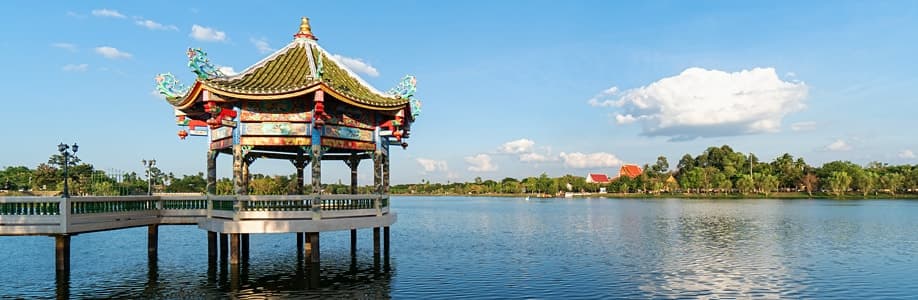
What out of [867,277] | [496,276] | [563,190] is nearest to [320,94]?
[496,276]

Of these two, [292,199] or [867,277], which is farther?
[867,277]

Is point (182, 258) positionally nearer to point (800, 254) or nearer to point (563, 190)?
point (800, 254)

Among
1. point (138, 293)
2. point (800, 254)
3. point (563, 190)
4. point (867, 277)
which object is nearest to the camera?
point (138, 293)

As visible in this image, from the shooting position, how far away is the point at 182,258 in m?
27.8

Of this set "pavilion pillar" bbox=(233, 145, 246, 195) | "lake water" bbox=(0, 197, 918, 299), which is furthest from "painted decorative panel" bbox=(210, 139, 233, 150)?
"lake water" bbox=(0, 197, 918, 299)

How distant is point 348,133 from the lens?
21.7 meters

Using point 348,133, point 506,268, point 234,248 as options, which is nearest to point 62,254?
point 234,248

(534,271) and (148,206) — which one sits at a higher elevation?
(148,206)

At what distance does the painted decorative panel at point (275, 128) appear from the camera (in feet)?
67.1

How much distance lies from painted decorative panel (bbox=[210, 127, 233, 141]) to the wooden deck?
222cm

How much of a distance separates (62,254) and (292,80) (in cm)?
924

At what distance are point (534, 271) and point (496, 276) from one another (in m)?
2.01

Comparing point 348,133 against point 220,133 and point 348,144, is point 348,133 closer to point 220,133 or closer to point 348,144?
point 348,144

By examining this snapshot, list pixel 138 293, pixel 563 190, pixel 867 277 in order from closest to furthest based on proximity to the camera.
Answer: pixel 138 293 → pixel 867 277 → pixel 563 190
